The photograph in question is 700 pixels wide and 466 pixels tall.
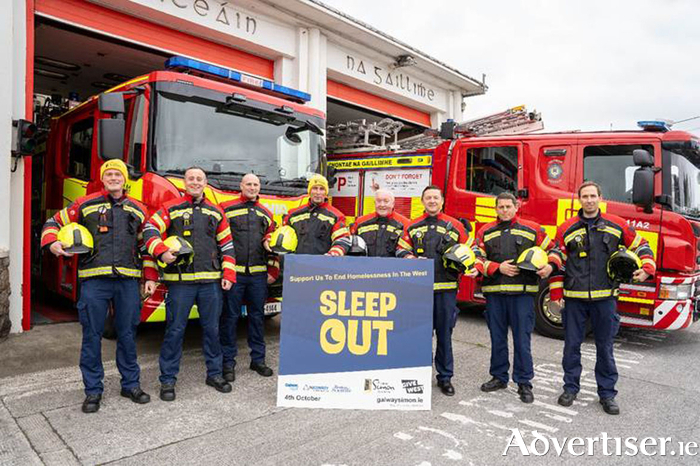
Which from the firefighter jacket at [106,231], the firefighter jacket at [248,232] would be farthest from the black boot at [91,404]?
the firefighter jacket at [248,232]

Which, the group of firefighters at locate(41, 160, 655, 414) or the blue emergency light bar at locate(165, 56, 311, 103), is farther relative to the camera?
the blue emergency light bar at locate(165, 56, 311, 103)

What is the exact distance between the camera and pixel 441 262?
4.49m

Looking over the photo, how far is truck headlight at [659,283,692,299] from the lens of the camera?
5812mm

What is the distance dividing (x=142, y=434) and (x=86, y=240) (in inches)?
56.3

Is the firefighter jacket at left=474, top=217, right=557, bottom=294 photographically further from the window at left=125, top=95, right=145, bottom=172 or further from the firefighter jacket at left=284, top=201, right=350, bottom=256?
the window at left=125, top=95, right=145, bottom=172

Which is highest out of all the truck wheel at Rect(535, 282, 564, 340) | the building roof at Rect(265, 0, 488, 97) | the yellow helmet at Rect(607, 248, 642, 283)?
the building roof at Rect(265, 0, 488, 97)

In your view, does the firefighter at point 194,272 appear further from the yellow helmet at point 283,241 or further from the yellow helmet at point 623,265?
the yellow helmet at point 623,265

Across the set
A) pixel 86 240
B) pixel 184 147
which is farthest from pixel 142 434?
pixel 184 147

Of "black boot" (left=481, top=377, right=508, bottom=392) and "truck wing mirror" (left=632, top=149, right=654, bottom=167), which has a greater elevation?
"truck wing mirror" (left=632, top=149, right=654, bottom=167)

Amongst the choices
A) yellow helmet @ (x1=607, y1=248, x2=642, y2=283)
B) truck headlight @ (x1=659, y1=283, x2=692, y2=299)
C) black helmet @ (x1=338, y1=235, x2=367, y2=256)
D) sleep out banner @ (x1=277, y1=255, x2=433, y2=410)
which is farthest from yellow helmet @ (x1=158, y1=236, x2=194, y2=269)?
truck headlight @ (x1=659, y1=283, x2=692, y2=299)

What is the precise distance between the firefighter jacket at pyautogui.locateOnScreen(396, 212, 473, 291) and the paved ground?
980 millimetres

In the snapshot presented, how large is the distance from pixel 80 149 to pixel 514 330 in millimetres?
5431

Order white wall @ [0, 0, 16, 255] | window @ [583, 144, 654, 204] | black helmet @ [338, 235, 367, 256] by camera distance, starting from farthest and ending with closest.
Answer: window @ [583, 144, 654, 204], white wall @ [0, 0, 16, 255], black helmet @ [338, 235, 367, 256]

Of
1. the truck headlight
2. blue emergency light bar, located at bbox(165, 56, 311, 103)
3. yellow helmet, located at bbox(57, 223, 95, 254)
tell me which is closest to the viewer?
yellow helmet, located at bbox(57, 223, 95, 254)
